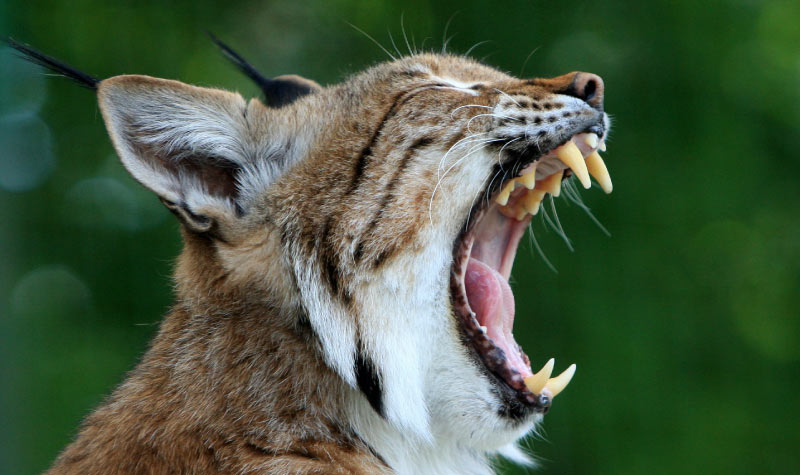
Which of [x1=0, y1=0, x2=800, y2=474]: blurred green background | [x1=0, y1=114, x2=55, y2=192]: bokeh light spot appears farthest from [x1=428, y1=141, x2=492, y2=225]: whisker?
[x1=0, y1=114, x2=55, y2=192]: bokeh light spot

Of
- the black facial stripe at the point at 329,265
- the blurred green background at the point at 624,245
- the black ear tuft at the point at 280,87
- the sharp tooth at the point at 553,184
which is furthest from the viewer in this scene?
the blurred green background at the point at 624,245

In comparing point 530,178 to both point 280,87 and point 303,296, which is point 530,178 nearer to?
point 303,296

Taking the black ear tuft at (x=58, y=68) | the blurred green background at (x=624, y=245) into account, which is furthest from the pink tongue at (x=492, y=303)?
the blurred green background at (x=624, y=245)

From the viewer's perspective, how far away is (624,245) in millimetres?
7082

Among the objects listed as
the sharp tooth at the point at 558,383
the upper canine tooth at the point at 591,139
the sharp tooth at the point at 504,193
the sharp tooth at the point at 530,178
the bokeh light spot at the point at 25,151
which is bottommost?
the bokeh light spot at the point at 25,151

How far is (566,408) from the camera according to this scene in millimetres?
6965

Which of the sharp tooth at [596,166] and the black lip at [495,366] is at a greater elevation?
the sharp tooth at [596,166]

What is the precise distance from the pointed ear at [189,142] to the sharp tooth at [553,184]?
3.38 ft

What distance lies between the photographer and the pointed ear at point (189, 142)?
111 inches

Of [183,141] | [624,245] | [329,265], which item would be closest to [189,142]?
[183,141]

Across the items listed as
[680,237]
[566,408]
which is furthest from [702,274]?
[566,408]

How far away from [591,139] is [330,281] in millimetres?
1099

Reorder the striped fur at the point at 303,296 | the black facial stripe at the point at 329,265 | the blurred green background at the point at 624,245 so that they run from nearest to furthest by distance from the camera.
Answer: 1. the striped fur at the point at 303,296
2. the black facial stripe at the point at 329,265
3. the blurred green background at the point at 624,245

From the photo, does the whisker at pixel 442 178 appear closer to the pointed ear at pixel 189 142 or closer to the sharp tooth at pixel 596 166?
the sharp tooth at pixel 596 166
